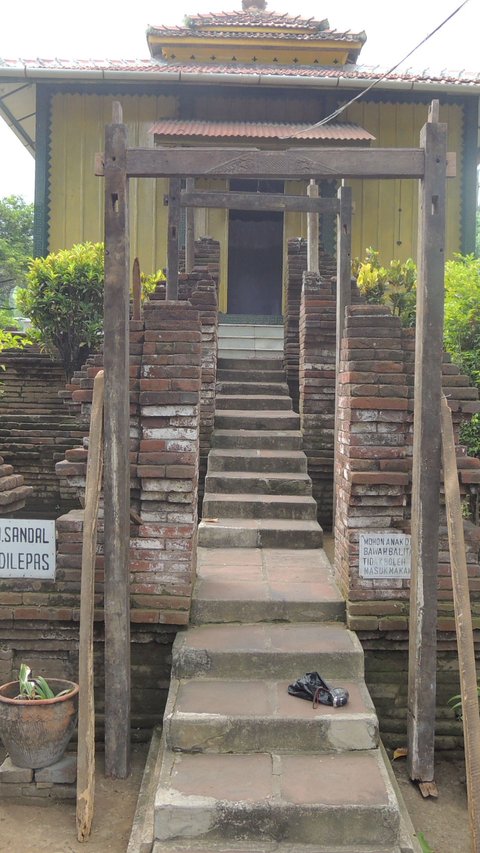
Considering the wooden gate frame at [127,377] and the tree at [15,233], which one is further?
Result: the tree at [15,233]

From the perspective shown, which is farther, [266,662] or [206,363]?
[206,363]

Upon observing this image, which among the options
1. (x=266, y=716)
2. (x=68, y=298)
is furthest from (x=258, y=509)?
(x=68, y=298)

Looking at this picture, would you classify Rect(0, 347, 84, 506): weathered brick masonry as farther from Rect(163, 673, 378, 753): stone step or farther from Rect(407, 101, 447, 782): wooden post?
Rect(407, 101, 447, 782): wooden post

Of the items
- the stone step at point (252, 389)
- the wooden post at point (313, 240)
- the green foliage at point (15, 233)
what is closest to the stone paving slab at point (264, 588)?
the stone step at point (252, 389)

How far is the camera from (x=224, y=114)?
11516 mm

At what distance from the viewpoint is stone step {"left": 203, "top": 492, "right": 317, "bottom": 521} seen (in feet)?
18.4

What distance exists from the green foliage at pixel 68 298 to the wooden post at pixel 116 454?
4591mm

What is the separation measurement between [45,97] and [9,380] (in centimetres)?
573

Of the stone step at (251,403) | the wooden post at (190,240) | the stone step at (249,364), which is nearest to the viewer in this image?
the stone step at (251,403)

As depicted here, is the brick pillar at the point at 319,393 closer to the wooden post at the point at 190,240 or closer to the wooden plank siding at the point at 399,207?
the wooden post at the point at 190,240

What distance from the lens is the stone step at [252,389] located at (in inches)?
299

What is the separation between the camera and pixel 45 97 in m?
11.5

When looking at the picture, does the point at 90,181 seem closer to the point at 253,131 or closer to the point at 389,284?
the point at 253,131

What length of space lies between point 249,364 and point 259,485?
8.26ft
